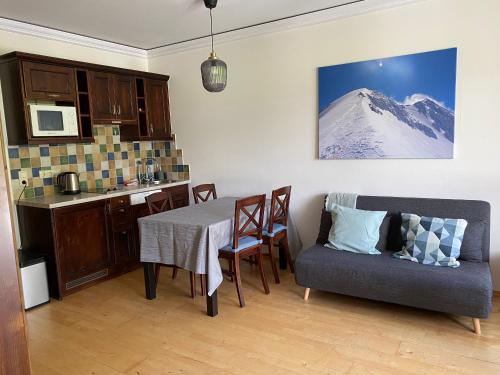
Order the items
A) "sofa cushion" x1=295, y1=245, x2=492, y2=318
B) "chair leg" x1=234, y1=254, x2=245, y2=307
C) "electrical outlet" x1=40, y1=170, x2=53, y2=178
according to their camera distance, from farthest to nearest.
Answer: "electrical outlet" x1=40, y1=170, x2=53, y2=178
"chair leg" x1=234, y1=254, x2=245, y2=307
"sofa cushion" x1=295, y1=245, x2=492, y2=318

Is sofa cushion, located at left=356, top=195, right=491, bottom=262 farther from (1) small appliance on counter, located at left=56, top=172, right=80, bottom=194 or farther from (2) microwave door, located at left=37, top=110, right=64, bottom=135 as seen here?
(2) microwave door, located at left=37, top=110, right=64, bottom=135

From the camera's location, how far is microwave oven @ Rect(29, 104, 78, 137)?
3.22 m

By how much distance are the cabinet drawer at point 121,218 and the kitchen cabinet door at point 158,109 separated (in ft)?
3.23

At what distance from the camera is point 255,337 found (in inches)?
98.7

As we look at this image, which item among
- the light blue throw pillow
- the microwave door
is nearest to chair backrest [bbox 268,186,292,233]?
the light blue throw pillow

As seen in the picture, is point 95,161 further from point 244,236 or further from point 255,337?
point 255,337

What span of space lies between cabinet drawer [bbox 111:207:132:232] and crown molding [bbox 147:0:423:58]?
194 cm

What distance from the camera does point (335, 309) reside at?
2.87 m

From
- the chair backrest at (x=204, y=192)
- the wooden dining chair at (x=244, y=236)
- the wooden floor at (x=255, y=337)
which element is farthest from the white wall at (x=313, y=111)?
the wooden floor at (x=255, y=337)

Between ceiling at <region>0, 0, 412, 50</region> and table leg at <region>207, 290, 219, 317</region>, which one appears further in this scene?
ceiling at <region>0, 0, 412, 50</region>

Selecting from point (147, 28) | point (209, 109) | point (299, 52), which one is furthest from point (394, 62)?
point (147, 28)

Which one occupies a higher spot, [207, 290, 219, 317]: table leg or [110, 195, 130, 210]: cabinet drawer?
[110, 195, 130, 210]: cabinet drawer

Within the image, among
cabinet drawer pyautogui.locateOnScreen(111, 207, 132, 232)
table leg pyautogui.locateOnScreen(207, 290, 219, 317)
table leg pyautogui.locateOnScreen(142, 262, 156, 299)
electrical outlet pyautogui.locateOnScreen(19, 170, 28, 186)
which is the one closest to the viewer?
table leg pyautogui.locateOnScreen(207, 290, 219, 317)

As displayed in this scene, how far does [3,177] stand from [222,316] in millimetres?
2111
